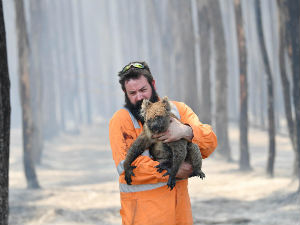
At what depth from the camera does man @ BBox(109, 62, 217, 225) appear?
2.66m

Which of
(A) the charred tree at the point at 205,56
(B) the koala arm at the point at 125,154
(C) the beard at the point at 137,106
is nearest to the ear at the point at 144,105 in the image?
(C) the beard at the point at 137,106

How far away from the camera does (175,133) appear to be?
257 cm

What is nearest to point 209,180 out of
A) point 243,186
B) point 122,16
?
point 243,186

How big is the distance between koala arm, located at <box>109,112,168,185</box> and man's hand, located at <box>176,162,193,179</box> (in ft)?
0.30

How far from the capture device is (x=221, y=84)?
47.6ft

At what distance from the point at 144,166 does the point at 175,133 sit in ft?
0.94

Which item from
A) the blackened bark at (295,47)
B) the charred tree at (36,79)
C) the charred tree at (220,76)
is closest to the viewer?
the blackened bark at (295,47)

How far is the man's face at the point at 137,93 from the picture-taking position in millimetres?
2764

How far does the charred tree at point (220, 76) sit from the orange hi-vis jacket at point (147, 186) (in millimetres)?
11834

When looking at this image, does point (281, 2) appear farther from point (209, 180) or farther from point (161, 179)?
point (161, 179)

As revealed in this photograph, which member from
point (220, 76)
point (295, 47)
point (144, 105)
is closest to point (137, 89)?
point (144, 105)

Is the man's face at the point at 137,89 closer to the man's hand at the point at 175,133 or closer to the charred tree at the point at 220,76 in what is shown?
the man's hand at the point at 175,133

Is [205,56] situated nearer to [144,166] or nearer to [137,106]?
[137,106]

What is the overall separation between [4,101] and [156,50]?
87.3ft
